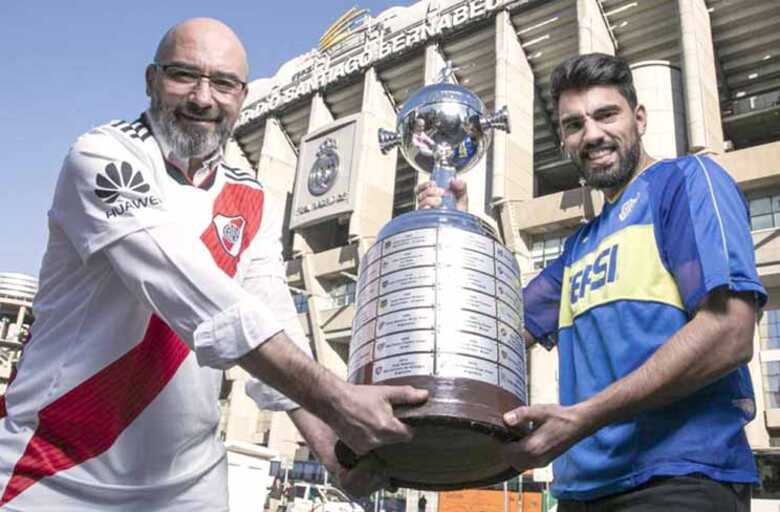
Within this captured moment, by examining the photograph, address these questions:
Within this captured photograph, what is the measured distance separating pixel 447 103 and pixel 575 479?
1.38 m

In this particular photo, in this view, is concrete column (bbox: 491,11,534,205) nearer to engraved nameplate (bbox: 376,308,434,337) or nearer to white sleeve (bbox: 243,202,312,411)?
white sleeve (bbox: 243,202,312,411)

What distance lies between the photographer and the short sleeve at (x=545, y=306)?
2537mm

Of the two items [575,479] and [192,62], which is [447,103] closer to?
[192,62]

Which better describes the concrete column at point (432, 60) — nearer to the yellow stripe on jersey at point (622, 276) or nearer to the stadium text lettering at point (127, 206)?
the yellow stripe on jersey at point (622, 276)

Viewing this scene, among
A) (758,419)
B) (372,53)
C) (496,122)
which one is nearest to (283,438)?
(372,53)

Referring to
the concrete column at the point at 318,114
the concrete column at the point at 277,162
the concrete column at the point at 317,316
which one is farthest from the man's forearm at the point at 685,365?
the concrete column at the point at 277,162

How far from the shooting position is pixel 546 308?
2.55m

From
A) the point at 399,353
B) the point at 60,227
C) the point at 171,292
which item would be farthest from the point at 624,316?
the point at 60,227

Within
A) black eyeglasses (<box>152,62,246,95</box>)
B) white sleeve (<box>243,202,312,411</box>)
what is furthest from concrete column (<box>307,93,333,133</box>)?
black eyeglasses (<box>152,62,246,95</box>)

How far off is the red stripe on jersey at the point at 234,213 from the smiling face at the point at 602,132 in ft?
3.43

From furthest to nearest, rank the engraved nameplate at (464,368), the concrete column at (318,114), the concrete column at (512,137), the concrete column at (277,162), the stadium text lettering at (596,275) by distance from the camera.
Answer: the concrete column at (277,162) < the concrete column at (318,114) < the concrete column at (512,137) < the stadium text lettering at (596,275) < the engraved nameplate at (464,368)

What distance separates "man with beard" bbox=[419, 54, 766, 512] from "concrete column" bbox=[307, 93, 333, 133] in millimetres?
35738

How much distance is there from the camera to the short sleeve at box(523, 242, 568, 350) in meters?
2.54

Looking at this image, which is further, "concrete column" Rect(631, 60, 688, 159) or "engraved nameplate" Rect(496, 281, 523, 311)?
"concrete column" Rect(631, 60, 688, 159)
